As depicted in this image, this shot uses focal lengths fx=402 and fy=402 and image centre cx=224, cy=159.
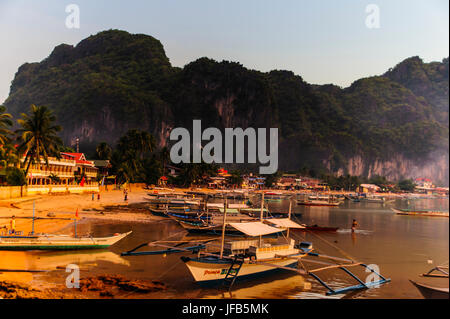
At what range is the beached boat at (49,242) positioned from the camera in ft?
88.2

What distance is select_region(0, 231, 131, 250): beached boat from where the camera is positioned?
1058 inches

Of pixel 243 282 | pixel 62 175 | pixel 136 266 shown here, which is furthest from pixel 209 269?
pixel 62 175

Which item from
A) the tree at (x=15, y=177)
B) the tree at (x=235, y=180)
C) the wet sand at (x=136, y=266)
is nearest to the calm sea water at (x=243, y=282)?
the wet sand at (x=136, y=266)

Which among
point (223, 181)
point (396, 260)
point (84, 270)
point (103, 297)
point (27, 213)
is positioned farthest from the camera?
point (223, 181)

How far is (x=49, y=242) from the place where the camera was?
27594 millimetres

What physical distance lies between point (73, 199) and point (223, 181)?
106 meters

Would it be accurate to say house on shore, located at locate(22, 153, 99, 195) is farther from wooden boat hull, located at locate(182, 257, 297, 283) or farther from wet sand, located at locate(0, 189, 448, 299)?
wooden boat hull, located at locate(182, 257, 297, 283)

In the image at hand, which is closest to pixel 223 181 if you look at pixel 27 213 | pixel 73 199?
pixel 73 199

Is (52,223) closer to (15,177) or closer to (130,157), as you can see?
→ (15,177)

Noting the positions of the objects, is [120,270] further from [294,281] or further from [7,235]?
[294,281]

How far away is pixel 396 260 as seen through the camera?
3459 centimetres

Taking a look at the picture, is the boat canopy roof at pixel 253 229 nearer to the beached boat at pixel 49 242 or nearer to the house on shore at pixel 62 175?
the beached boat at pixel 49 242

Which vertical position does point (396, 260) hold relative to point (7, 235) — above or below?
below

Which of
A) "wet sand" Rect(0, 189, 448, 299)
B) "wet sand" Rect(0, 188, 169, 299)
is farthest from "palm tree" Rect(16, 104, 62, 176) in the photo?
"wet sand" Rect(0, 189, 448, 299)
